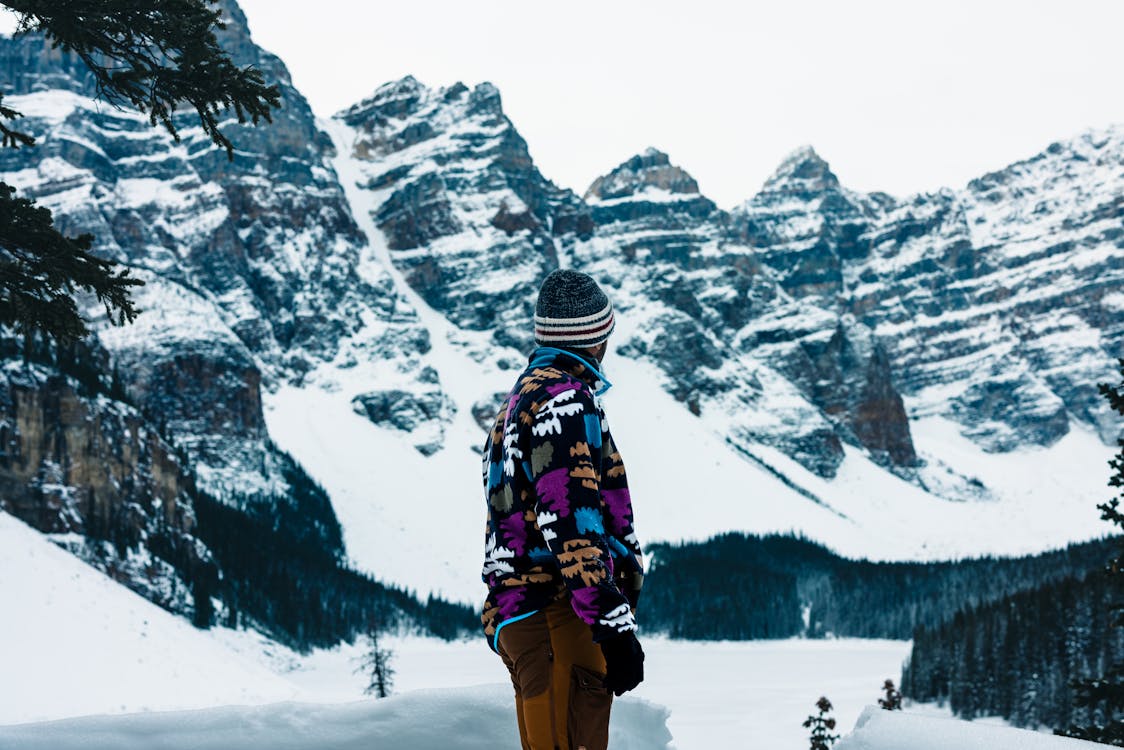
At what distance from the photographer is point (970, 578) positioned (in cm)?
15238

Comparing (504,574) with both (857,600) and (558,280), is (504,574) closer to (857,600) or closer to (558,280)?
(558,280)

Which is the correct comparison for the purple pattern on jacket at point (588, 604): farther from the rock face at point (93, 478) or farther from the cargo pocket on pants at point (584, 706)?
the rock face at point (93, 478)

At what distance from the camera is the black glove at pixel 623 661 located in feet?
14.5

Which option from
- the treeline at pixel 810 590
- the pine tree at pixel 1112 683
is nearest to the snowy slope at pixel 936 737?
the pine tree at pixel 1112 683

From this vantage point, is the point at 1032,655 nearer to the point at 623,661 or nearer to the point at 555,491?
the point at 623,661

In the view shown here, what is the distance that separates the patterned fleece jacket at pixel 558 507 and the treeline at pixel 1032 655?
55.6 meters

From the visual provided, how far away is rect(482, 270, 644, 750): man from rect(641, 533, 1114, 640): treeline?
137238 millimetres

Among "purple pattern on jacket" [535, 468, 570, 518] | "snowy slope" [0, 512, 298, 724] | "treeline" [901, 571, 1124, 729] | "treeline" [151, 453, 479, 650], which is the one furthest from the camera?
"treeline" [151, 453, 479, 650]

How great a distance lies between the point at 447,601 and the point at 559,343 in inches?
5615

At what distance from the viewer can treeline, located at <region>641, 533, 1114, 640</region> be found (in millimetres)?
142375

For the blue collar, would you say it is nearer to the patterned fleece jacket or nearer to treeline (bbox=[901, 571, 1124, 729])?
the patterned fleece jacket

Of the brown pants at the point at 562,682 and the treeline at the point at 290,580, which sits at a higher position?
the treeline at the point at 290,580

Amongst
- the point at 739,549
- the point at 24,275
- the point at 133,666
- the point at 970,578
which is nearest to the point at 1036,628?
the point at 133,666

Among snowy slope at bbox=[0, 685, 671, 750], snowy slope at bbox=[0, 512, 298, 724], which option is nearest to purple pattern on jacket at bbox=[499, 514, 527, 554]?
snowy slope at bbox=[0, 685, 671, 750]
